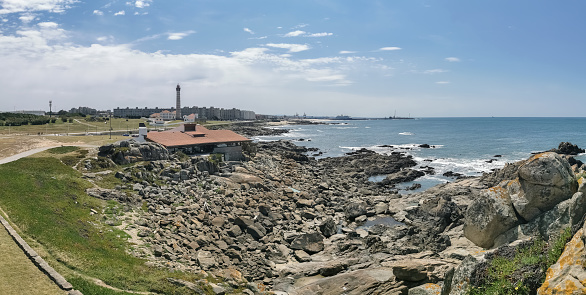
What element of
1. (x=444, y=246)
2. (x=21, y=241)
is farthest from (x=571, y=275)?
(x=21, y=241)

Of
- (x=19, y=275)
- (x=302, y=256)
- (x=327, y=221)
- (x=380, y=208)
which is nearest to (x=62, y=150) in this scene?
(x=327, y=221)

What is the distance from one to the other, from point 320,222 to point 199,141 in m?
24.8

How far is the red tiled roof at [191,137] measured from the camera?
47519mm

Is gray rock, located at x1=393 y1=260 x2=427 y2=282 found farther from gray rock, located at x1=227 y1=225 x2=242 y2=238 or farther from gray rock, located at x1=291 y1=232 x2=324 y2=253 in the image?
gray rock, located at x1=227 y1=225 x2=242 y2=238

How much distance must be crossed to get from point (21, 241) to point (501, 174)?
43419 mm

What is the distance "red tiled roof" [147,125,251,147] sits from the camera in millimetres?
47519

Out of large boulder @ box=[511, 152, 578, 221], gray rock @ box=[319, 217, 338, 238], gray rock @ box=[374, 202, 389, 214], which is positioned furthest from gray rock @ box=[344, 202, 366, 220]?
large boulder @ box=[511, 152, 578, 221]

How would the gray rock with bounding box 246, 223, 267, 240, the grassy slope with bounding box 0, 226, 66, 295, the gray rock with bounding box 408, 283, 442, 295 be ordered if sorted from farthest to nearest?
the gray rock with bounding box 246, 223, 267, 240, the grassy slope with bounding box 0, 226, 66, 295, the gray rock with bounding box 408, 283, 442, 295

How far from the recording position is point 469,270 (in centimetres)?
880

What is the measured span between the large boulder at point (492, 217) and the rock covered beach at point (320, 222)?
3cm

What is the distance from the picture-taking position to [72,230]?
1895 cm

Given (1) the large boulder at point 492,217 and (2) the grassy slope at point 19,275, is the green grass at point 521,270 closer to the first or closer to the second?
(1) the large boulder at point 492,217

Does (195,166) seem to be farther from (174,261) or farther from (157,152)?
(174,261)

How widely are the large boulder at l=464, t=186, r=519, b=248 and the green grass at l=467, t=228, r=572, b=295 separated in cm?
291
